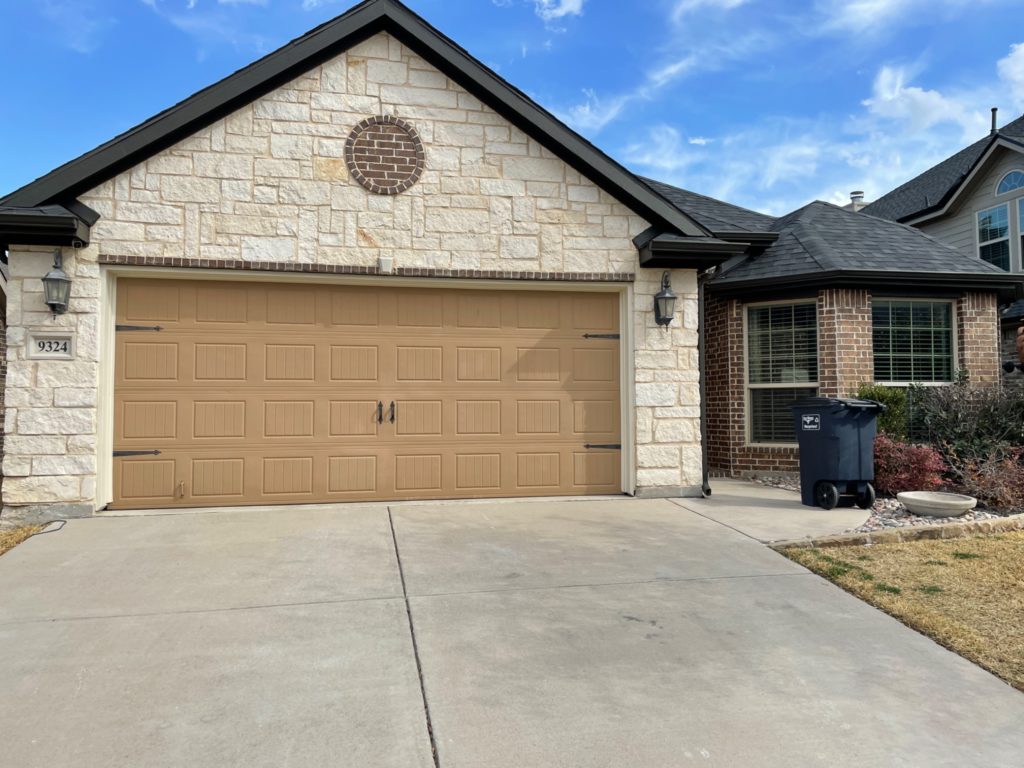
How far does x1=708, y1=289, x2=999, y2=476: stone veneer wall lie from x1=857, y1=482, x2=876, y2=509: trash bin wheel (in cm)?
196

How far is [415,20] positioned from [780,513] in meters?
6.63

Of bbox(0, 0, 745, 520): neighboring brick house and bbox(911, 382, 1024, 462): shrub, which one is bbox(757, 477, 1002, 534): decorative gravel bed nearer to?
bbox(911, 382, 1024, 462): shrub

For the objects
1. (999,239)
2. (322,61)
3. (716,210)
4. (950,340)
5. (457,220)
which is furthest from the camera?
(999,239)

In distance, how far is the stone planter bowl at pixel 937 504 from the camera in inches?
260

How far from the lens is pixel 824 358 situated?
9289 millimetres

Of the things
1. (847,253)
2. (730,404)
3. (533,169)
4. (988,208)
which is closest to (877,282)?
(847,253)

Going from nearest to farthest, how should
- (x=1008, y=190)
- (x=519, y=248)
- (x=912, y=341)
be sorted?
1. (x=519, y=248)
2. (x=912, y=341)
3. (x=1008, y=190)

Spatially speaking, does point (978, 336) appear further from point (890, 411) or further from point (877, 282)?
point (890, 411)

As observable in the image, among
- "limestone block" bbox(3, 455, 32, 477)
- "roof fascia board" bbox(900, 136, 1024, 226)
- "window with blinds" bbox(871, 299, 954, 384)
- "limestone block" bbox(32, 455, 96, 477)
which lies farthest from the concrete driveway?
"roof fascia board" bbox(900, 136, 1024, 226)

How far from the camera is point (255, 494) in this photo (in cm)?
707

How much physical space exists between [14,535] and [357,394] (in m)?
3.32

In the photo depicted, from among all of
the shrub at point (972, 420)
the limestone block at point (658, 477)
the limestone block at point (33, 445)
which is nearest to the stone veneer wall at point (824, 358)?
the shrub at point (972, 420)

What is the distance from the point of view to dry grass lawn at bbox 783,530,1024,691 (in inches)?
149

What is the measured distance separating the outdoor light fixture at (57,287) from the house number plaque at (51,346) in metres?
0.26
